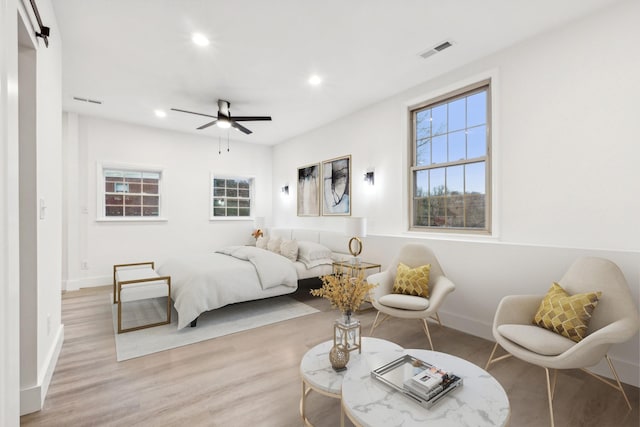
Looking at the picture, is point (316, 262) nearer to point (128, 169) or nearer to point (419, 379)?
point (419, 379)

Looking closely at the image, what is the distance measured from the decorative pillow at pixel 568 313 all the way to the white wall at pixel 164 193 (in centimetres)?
555

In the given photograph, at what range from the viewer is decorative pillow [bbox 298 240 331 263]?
14.8 feet

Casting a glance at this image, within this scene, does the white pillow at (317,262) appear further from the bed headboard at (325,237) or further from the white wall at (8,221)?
the white wall at (8,221)

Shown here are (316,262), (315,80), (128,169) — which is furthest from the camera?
(128,169)

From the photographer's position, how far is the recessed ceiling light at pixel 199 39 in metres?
2.80

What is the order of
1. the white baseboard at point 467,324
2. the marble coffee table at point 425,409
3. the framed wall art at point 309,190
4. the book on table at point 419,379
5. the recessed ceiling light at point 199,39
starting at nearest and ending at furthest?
1. the marble coffee table at point 425,409
2. the book on table at point 419,379
3. the recessed ceiling light at point 199,39
4. the white baseboard at point 467,324
5. the framed wall art at point 309,190

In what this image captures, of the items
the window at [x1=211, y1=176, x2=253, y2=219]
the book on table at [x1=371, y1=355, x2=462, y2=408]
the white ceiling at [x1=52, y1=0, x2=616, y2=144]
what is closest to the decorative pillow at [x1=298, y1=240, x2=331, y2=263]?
the white ceiling at [x1=52, y1=0, x2=616, y2=144]

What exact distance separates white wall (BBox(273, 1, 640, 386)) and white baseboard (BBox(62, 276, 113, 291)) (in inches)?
204

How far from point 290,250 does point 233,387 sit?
99.5 inches

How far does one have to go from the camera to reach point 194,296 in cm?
328

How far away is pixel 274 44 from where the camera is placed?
296 cm

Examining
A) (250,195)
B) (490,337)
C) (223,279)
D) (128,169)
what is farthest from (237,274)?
(250,195)

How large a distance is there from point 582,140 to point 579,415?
2.10 m

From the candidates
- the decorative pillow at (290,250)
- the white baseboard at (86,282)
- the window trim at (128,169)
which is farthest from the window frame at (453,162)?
the white baseboard at (86,282)
